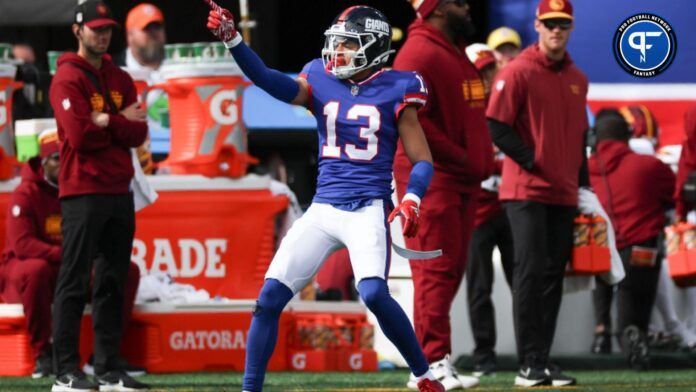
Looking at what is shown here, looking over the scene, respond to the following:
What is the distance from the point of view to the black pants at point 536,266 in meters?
9.02

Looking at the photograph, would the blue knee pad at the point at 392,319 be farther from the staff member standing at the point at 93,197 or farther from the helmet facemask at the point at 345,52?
the staff member standing at the point at 93,197

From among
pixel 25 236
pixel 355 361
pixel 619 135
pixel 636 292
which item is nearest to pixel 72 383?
pixel 25 236

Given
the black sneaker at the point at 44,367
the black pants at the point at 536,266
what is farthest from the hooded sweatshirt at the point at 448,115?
the black sneaker at the point at 44,367

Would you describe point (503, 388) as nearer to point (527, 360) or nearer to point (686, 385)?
point (527, 360)

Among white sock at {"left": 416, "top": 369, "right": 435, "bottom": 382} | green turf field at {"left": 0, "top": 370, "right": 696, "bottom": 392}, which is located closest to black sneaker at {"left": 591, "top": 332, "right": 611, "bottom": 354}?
green turf field at {"left": 0, "top": 370, "right": 696, "bottom": 392}

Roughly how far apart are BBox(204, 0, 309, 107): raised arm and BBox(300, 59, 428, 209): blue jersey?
0.31ft

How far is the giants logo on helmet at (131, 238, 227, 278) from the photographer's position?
10.5 meters

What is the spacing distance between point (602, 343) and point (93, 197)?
4442 millimetres

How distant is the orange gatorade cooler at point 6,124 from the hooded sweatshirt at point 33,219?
68cm

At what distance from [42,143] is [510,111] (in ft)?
8.66

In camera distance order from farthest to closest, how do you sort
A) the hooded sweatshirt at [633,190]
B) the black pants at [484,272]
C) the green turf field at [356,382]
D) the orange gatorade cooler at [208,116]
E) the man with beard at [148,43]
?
the man with beard at [148,43] → the hooded sweatshirt at [633,190] → the orange gatorade cooler at [208,116] → the black pants at [484,272] → the green turf field at [356,382]

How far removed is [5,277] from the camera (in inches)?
388

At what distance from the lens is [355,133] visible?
23.9 feet

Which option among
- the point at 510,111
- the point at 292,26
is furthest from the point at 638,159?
the point at 292,26
